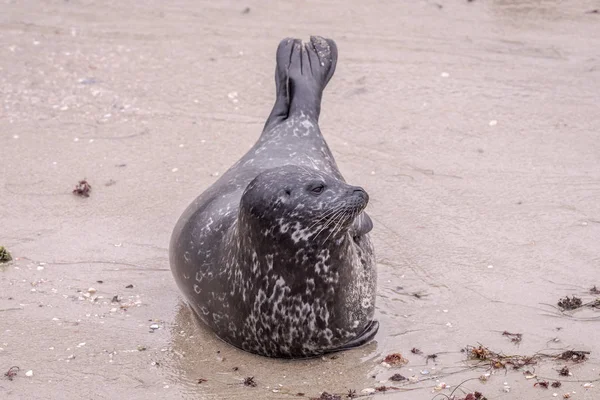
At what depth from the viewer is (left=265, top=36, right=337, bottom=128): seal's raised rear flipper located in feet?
19.9

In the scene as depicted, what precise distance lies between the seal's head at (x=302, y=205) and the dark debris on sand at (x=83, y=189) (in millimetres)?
2261

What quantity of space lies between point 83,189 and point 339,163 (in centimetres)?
159

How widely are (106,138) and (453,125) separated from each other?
2.32 meters

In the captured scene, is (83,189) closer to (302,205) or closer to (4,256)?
(4,256)

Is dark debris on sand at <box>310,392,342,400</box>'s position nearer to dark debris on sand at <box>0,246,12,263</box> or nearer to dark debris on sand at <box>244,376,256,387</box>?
dark debris on sand at <box>244,376,256,387</box>

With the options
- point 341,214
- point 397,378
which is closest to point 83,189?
point 341,214

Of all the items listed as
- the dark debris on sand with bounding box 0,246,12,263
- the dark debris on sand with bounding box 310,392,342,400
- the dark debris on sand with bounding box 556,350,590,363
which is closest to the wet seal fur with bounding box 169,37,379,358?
the dark debris on sand with bounding box 310,392,342,400

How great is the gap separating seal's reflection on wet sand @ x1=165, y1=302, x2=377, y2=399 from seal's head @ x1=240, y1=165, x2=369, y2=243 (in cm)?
61

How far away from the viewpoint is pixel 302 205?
4.62m

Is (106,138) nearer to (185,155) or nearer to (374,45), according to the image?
(185,155)

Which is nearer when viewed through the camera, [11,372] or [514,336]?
[11,372]

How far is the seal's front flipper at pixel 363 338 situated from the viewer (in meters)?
5.04

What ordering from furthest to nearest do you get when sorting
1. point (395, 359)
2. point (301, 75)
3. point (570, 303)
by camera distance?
point (301, 75) < point (570, 303) < point (395, 359)

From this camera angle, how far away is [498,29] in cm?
883
